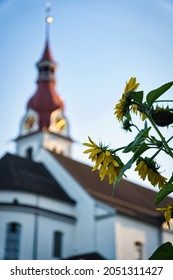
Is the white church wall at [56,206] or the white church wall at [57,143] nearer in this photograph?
the white church wall at [56,206]

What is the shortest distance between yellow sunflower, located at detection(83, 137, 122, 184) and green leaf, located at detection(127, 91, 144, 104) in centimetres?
14

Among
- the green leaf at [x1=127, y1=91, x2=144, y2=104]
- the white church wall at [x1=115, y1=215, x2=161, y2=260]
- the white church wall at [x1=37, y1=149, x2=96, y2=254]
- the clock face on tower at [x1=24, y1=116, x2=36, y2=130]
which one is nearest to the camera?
the green leaf at [x1=127, y1=91, x2=144, y2=104]

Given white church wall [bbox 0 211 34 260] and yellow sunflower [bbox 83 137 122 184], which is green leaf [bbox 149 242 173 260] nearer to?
yellow sunflower [bbox 83 137 122 184]

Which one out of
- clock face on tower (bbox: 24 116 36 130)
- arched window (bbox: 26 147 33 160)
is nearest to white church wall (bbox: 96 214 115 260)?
arched window (bbox: 26 147 33 160)

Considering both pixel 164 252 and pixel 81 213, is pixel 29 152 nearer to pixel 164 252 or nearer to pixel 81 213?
pixel 81 213

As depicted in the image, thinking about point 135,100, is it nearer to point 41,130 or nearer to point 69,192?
point 69,192

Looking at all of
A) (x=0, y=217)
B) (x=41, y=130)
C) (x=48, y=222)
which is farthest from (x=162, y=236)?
(x=41, y=130)

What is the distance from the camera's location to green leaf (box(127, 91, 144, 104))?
3.90 ft

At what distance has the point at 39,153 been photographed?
13.8 meters

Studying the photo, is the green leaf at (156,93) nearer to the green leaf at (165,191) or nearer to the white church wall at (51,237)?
the green leaf at (165,191)

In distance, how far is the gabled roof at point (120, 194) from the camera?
1172 centimetres

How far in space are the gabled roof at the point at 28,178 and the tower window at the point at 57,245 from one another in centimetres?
82

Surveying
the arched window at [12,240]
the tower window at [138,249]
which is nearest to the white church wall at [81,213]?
the tower window at [138,249]

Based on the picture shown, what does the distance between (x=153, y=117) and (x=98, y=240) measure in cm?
1030
